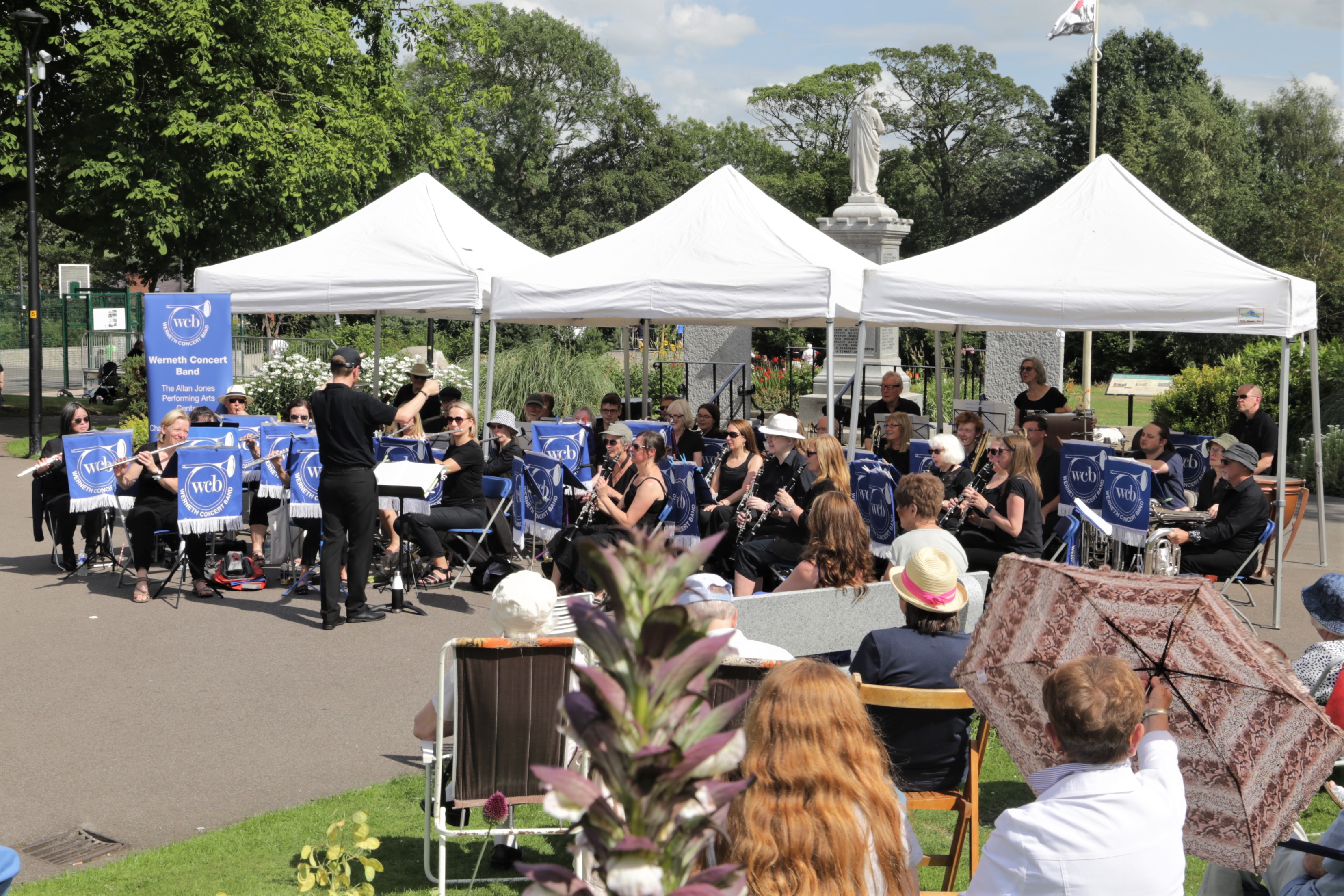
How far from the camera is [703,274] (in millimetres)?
10594

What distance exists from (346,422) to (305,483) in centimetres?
123

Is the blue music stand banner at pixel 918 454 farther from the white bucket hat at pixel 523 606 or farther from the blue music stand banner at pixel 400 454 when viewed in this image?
the white bucket hat at pixel 523 606

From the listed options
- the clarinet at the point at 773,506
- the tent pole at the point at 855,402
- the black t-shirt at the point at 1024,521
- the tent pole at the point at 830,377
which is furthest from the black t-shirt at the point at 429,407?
the black t-shirt at the point at 1024,521

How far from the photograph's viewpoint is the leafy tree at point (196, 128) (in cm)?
2086

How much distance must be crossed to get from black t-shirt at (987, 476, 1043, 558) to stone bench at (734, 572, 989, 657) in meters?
1.95

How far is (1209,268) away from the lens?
8867 mm

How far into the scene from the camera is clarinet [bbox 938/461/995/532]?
25.5 feet

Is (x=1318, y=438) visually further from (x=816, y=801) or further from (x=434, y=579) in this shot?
(x=816, y=801)

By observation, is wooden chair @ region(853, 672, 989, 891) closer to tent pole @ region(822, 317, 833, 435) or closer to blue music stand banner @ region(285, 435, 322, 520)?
tent pole @ region(822, 317, 833, 435)

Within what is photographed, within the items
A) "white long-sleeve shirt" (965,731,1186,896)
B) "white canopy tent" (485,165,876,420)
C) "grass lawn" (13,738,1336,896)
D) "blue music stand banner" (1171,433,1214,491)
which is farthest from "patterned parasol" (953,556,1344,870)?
"blue music stand banner" (1171,433,1214,491)

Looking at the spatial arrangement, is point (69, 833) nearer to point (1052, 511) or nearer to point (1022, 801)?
point (1022, 801)

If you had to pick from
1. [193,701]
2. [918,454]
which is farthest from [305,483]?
[918,454]

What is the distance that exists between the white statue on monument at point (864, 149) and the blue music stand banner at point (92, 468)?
1263 centimetres

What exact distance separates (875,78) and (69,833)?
53.4m
